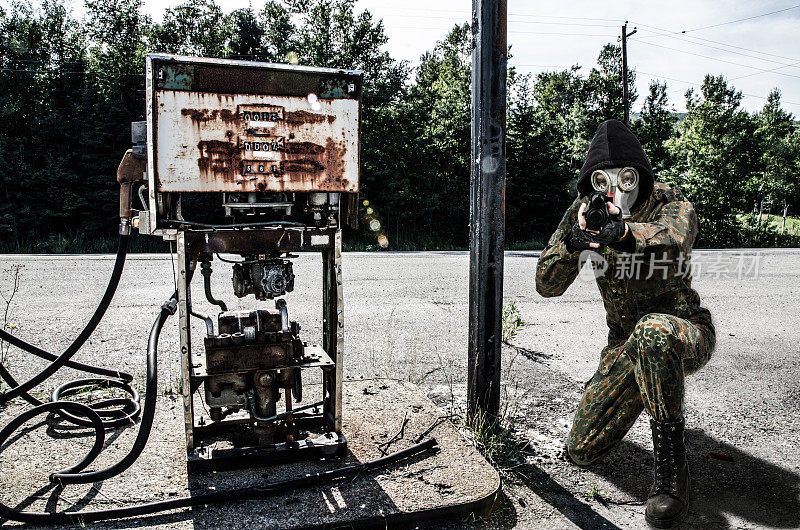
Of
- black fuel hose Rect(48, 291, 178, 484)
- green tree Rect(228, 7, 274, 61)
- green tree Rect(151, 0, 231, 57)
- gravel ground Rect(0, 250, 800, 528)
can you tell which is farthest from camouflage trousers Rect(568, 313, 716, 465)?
green tree Rect(151, 0, 231, 57)

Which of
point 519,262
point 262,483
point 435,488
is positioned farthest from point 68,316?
point 519,262

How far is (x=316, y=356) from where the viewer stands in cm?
360

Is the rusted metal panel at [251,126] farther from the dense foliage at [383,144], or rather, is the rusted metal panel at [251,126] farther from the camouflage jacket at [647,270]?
the dense foliage at [383,144]

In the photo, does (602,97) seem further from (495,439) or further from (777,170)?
(495,439)

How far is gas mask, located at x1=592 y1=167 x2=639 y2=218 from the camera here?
3.23 meters

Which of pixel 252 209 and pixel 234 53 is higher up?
pixel 234 53

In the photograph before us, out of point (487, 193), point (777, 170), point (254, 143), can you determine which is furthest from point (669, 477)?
point (777, 170)

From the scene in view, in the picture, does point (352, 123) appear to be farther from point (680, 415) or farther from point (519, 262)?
point (519, 262)

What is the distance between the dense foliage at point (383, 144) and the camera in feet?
79.8

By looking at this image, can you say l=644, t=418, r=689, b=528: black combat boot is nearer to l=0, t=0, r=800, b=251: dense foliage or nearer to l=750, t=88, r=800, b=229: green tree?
l=0, t=0, r=800, b=251: dense foliage

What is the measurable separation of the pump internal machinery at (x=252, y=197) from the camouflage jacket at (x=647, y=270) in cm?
119

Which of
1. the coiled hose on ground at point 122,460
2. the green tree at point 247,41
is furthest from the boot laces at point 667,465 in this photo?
the green tree at point 247,41

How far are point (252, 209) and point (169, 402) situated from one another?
5.79 feet

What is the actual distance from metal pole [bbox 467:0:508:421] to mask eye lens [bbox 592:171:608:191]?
0.55 m
